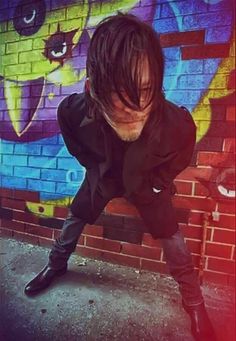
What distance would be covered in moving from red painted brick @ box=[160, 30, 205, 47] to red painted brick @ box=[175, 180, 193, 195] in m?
0.29

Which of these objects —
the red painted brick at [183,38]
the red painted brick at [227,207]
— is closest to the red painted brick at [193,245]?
the red painted brick at [227,207]

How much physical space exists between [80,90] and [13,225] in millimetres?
398

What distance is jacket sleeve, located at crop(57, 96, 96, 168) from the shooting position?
27.6 inches

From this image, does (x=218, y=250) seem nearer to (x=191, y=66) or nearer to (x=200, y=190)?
(x=200, y=190)

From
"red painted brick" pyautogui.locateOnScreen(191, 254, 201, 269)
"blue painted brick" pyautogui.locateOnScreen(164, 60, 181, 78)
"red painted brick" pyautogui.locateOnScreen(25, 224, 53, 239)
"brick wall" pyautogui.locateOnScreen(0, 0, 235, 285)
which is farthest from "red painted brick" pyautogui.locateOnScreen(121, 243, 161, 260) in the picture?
"blue painted brick" pyautogui.locateOnScreen(164, 60, 181, 78)

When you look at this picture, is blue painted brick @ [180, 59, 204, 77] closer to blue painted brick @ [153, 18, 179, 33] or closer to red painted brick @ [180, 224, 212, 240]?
blue painted brick @ [153, 18, 179, 33]

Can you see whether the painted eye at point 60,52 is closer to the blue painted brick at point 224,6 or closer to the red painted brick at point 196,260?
the blue painted brick at point 224,6

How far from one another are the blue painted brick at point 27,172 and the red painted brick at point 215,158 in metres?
0.40

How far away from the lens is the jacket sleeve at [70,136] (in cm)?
70

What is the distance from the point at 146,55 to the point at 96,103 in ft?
0.43

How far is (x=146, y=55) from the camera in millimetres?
511

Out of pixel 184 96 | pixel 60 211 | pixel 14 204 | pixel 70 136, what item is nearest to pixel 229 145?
pixel 184 96

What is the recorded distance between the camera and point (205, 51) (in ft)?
2.04

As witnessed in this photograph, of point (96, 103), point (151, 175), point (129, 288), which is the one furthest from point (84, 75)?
point (129, 288)
